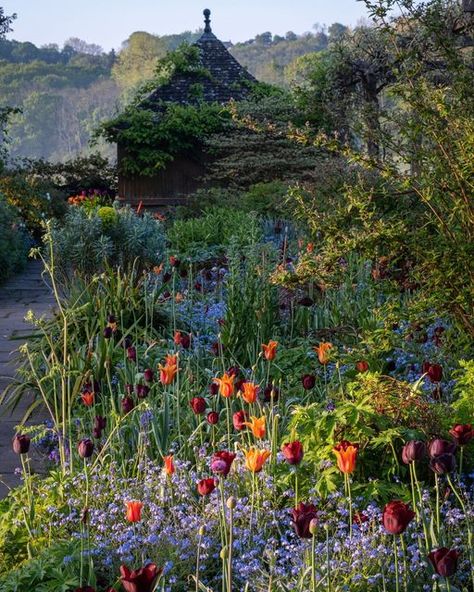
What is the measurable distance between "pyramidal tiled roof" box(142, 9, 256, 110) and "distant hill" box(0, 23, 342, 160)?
60.1m

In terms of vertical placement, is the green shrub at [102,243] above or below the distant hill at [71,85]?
below

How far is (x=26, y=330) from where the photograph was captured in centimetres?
772

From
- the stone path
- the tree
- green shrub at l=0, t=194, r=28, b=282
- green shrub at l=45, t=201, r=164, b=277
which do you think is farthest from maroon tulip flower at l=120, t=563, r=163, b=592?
the tree

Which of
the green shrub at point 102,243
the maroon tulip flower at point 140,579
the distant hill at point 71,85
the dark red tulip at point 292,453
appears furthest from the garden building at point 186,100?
the distant hill at point 71,85

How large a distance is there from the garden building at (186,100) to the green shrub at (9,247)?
Answer: 325 inches

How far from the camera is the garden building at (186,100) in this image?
888 inches

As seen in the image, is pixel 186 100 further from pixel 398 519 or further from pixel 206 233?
pixel 398 519

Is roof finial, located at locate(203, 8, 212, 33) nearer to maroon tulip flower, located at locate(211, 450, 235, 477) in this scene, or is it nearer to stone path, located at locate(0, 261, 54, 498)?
stone path, located at locate(0, 261, 54, 498)

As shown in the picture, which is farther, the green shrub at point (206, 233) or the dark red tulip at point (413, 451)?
the green shrub at point (206, 233)

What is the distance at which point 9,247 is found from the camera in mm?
12531

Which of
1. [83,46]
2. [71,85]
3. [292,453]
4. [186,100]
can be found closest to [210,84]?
[186,100]

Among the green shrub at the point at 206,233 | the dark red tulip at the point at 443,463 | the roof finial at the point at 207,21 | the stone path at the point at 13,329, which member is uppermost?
the roof finial at the point at 207,21

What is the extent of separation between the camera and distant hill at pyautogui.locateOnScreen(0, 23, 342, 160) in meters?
86.8

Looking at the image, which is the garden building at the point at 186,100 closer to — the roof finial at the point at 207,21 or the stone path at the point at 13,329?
the roof finial at the point at 207,21
